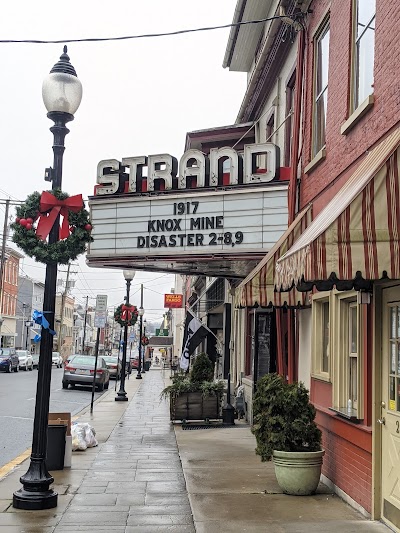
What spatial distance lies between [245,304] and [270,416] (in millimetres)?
2285

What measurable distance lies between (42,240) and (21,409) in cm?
1333

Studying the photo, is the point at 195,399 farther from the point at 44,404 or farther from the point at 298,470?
the point at 44,404

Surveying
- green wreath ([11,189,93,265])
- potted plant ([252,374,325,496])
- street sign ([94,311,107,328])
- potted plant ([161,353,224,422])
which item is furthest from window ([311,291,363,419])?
street sign ([94,311,107,328])

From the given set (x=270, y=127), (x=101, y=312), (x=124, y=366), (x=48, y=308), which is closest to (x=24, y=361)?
(x=124, y=366)

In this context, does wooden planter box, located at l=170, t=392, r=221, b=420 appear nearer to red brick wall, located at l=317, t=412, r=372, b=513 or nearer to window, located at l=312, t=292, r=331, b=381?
window, located at l=312, t=292, r=331, b=381

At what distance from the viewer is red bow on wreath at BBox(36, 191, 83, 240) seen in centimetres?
794

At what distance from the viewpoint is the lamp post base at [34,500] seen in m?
7.23

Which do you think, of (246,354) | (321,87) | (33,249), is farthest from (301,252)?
(246,354)

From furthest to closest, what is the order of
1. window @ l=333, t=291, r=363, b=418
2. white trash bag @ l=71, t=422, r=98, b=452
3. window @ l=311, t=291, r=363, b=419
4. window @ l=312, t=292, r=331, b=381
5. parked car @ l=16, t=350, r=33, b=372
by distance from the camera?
parked car @ l=16, t=350, r=33, b=372, white trash bag @ l=71, t=422, r=98, b=452, window @ l=312, t=292, r=331, b=381, window @ l=333, t=291, r=363, b=418, window @ l=311, t=291, r=363, b=419

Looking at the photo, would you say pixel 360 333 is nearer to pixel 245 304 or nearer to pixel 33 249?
pixel 245 304

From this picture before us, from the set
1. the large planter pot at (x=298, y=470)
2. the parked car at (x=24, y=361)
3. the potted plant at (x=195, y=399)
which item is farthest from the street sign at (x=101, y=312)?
the parked car at (x=24, y=361)

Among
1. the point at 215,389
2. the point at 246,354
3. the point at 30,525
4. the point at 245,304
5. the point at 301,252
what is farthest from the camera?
the point at 246,354

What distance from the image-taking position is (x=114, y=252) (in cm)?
1366

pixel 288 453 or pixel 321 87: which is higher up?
pixel 321 87
